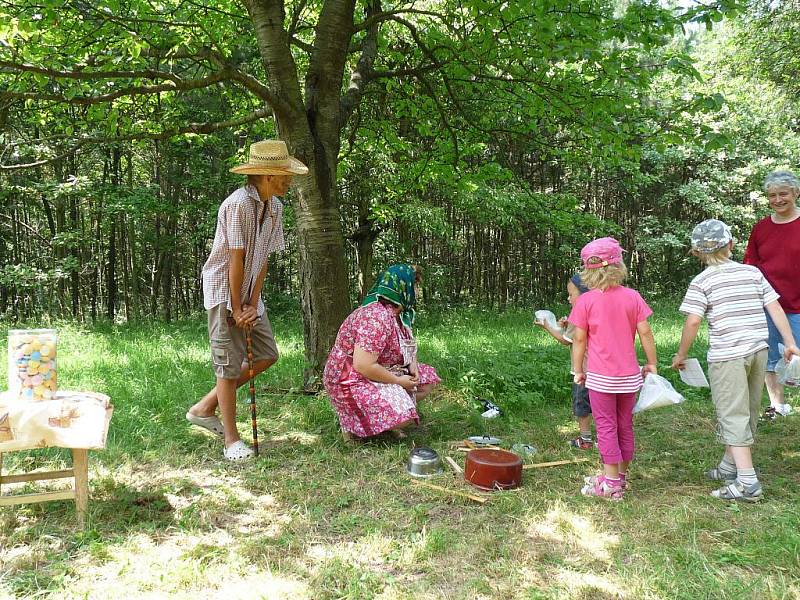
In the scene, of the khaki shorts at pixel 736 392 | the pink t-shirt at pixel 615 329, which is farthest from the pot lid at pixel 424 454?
the khaki shorts at pixel 736 392

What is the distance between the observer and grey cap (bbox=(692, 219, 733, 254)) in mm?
3238

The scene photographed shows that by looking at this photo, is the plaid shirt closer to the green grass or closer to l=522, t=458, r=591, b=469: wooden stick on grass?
the green grass

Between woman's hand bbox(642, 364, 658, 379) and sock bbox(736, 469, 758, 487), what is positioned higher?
woman's hand bbox(642, 364, 658, 379)

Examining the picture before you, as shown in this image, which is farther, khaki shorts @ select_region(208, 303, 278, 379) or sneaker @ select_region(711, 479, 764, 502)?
khaki shorts @ select_region(208, 303, 278, 379)

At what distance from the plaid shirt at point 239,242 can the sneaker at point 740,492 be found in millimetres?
3193

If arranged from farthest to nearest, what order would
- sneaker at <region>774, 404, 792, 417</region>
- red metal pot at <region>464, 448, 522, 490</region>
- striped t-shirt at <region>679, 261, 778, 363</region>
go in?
sneaker at <region>774, 404, 792, 417</region>, red metal pot at <region>464, 448, 522, 490</region>, striped t-shirt at <region>679, 261, 778, 363</region>

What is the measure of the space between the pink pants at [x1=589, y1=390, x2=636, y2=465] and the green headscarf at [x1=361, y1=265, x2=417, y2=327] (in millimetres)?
1444

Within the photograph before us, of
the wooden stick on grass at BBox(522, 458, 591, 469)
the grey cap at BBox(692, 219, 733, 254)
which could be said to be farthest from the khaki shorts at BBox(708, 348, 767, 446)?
the wooden stick on grass at BBox(522, 458, 591, 469)

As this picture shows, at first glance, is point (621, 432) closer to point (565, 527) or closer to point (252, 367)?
point (565, 527)

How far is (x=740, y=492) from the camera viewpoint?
315cm

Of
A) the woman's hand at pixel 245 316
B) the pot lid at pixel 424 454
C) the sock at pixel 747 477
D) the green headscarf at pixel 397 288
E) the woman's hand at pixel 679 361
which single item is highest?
the green headscarf at pixel 397 288

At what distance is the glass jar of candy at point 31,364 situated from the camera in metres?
2.73

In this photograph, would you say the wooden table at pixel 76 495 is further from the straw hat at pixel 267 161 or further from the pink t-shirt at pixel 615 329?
the pink t-shirt at pixel 615 329

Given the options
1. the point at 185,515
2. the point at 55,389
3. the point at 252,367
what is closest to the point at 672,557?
the point at 185,515
